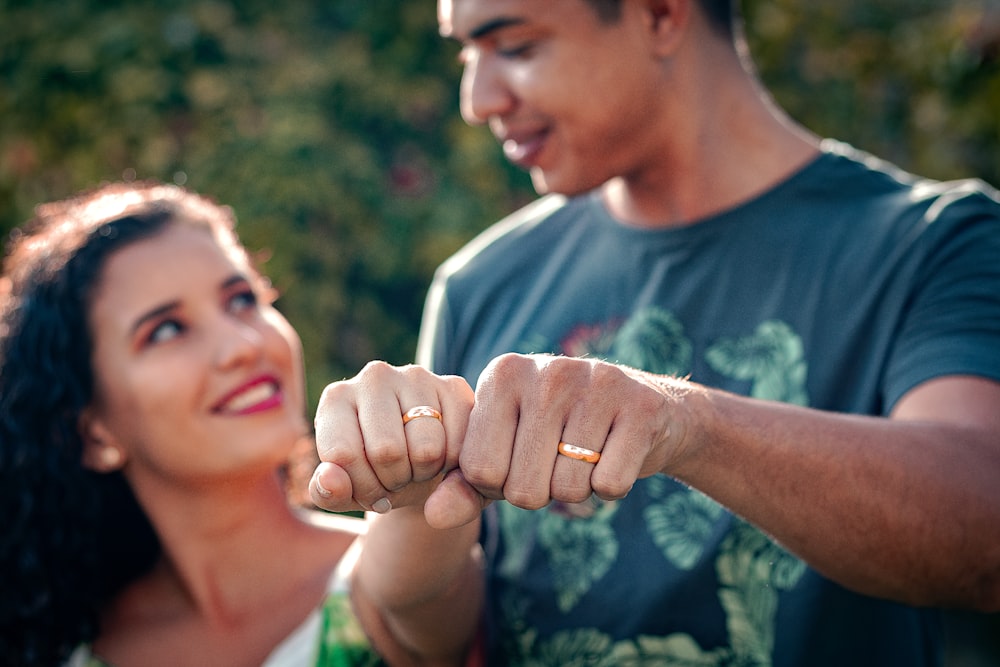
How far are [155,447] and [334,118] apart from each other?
2.10 metres

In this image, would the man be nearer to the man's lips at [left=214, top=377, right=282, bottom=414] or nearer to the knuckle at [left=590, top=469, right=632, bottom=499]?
the knuckle at [left=590, top=469, right=632, bottom=499]

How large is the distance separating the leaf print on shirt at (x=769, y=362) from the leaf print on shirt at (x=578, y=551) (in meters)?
0.38

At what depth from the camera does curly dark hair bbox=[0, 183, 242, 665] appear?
248 centimetres

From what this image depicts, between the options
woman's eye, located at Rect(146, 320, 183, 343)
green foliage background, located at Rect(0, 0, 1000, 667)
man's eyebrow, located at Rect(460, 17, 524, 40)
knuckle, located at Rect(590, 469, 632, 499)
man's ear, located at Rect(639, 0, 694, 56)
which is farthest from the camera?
green foliage background, located at Rect(0, 0, 1000, 667)

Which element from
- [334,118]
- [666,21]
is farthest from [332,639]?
[334,118]

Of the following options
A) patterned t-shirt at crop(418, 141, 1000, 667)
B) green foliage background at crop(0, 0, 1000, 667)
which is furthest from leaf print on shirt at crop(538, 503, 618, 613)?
green foliage background at crop(0, 0, 1000, 667)

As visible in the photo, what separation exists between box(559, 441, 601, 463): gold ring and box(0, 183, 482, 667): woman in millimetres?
1210

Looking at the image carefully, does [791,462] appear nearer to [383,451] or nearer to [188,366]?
[383,451]

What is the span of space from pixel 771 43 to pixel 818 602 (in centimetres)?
300

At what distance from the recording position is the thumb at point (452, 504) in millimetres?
1237

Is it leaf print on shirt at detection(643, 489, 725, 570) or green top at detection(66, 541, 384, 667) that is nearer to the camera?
leaf print on shirt at detection(643, 489, 725, 570)

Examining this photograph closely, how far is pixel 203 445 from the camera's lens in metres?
2.34

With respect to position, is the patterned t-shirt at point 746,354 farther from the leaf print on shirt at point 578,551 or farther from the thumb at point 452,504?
the thumb at point 452,504

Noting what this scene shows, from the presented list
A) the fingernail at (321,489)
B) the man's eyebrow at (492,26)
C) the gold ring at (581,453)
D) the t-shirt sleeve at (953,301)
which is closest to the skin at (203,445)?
the man's eyebrow at (492,26)
